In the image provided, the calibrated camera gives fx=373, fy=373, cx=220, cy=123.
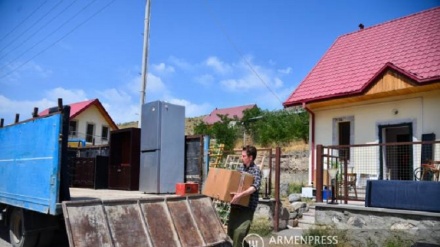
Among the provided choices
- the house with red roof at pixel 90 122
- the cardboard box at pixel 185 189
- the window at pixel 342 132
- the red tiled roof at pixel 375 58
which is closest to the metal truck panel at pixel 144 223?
the cardboard box at pixel 185 189

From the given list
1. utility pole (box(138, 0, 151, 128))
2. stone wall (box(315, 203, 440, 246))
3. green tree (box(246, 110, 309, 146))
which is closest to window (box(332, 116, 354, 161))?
stone wall (box(315, 203, 440, 246))

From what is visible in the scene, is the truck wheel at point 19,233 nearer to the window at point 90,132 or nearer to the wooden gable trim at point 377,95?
the wooden gable trim at point 377,95

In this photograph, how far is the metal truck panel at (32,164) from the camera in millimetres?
5012

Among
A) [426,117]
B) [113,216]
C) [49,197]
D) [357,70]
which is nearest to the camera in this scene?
[113,216]

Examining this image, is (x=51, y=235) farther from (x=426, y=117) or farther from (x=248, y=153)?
(x=426, y=117)

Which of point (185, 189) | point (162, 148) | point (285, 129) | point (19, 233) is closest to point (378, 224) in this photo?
point (185, 189)

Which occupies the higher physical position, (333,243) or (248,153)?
(248,153)

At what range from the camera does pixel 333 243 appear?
Answer: 732 centimetres

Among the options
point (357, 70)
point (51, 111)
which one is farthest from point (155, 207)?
point (357, 70)

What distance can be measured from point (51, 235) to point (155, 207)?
231 centimetres

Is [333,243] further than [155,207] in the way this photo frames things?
Yes

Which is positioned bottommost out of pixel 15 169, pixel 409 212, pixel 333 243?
pixel 333 243

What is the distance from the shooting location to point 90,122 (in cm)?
3503

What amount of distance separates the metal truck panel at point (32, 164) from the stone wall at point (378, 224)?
553cm
